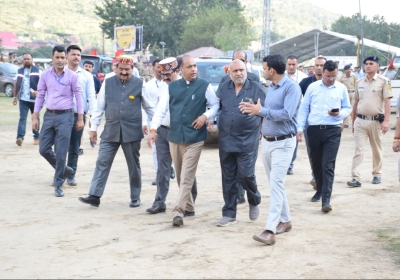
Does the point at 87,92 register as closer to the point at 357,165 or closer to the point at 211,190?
the point at 211,190

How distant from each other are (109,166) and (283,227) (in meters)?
2.78

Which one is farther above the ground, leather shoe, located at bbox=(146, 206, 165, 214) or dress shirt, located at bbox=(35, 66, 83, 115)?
dress shirt, located at bbox=(35, 66, 83, 115)

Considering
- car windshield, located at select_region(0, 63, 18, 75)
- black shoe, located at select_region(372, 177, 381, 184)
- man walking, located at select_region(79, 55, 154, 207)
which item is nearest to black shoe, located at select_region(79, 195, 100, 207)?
man walking, located at select_region(79, 55, 154, 207)

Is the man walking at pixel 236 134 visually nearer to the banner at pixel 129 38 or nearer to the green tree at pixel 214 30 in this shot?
the banner at pixel 129 38

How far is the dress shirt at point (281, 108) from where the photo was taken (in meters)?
7.74

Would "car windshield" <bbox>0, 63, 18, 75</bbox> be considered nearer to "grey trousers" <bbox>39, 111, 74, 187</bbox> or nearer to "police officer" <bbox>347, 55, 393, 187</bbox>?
"grey trousers" <bbox>39, 111, 74, 187</bbox>

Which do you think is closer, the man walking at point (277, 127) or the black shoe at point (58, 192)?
the man walking at point (277, 127)

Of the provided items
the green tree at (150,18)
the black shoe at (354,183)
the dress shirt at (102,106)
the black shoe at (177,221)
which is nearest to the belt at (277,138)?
the black shoe at (177,221)

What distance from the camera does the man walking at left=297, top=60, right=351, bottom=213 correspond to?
958 cm

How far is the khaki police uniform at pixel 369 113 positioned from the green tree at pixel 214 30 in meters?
66.7

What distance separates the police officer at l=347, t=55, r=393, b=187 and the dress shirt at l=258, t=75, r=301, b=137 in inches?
160

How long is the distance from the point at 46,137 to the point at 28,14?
162680 mm

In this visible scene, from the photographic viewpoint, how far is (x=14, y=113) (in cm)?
2773

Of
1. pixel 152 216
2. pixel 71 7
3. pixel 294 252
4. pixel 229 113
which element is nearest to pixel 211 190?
pixel 152 216
